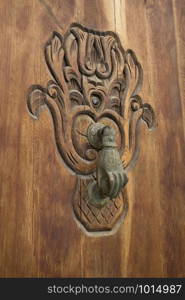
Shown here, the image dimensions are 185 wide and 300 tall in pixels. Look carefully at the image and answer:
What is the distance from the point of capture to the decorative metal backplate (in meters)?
0.59

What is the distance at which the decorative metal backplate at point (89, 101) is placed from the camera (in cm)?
59

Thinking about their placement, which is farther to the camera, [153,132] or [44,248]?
[153,132]

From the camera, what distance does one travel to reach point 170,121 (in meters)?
0.71

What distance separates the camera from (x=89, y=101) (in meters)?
0.63

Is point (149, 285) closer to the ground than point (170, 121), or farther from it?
closer to the ground

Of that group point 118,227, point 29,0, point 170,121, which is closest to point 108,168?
point 118,227

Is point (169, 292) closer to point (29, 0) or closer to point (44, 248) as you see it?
point (44, 248)

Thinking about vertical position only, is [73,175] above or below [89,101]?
below

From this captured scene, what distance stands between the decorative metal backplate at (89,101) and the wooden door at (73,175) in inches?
0.6

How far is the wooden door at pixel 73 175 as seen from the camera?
0.53 meters

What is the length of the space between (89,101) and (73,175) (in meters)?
0.14

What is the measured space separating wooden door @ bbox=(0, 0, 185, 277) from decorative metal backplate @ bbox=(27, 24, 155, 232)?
0.01m

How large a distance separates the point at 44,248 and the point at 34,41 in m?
0.36

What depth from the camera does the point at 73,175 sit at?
0.59m
